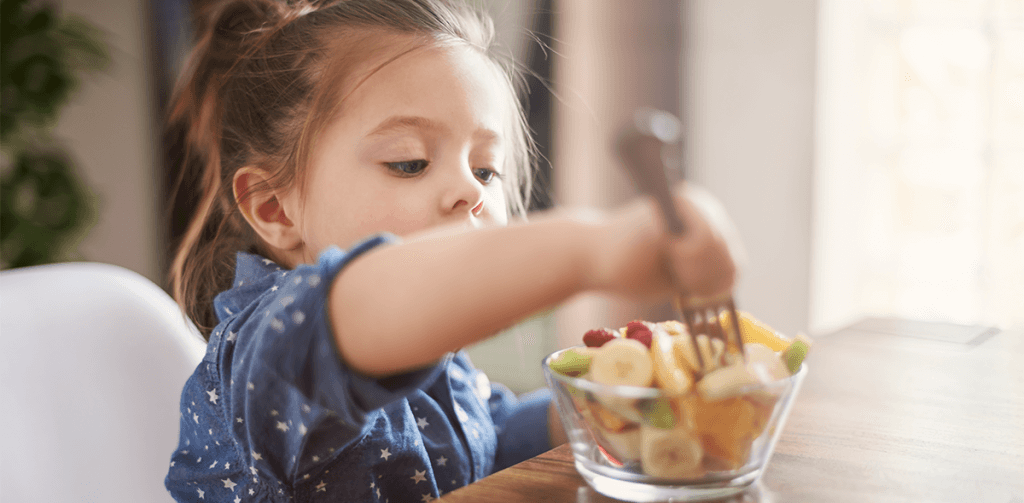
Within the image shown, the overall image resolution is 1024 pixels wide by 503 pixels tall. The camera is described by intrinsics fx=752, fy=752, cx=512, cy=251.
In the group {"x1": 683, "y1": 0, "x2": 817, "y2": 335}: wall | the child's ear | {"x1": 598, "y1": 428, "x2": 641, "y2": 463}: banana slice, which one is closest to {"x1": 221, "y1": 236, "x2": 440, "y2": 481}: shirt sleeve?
{"x1": 598, "y1": 428, "x2": 641, "y2": 463}: banana slice

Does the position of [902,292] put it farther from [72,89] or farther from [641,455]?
[72,89]

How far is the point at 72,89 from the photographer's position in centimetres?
233

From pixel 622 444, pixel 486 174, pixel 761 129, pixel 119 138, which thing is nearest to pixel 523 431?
pixel 486 174

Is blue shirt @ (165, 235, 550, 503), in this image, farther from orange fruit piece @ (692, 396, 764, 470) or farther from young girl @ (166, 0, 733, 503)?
orange fruit piece @ (692, 396, 764, 470)

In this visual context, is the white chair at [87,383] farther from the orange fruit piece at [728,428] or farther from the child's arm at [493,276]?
the orange fruit piece at [728,428]

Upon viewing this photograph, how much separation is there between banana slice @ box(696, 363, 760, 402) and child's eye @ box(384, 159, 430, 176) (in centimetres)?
31

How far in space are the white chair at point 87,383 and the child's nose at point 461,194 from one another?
43 cm

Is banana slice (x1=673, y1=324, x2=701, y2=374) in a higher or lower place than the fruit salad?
higher

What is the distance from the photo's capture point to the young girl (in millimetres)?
350

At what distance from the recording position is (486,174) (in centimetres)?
69

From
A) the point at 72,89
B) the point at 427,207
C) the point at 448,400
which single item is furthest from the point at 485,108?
the point at 72,89

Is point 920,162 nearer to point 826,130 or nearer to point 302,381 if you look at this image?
point 826,130

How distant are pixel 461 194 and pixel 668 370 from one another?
0.26 metres

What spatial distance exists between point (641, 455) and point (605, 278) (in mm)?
126
